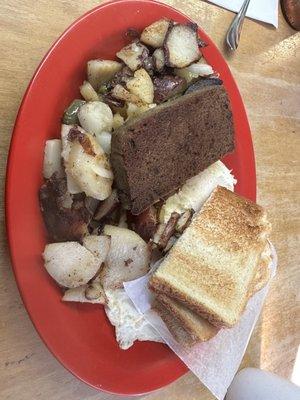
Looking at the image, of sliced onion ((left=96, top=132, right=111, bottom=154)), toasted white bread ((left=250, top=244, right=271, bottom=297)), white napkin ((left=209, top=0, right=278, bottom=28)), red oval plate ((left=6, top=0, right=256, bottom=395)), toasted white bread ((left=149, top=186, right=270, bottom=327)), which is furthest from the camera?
white napkin ((left=209, top=0, right=278, bottom=28))

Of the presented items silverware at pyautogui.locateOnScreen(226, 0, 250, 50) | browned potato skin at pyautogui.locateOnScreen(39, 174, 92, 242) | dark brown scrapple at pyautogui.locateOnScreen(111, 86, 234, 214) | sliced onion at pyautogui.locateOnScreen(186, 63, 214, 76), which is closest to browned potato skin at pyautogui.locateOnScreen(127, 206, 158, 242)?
dark brown scrapple at pyautogui.locateOnScreen(111, 86, 234, 214)

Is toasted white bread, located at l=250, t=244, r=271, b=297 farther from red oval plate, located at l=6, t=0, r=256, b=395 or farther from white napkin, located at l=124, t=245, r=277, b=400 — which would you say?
red oval plate, located at l=6, t=0, r=256, b=395

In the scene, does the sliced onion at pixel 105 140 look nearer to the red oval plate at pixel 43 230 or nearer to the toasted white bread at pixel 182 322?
the red oval plate at pixel 43 230

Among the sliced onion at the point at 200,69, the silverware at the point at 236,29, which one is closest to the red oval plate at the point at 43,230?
the sliced onion at the point at 200,69

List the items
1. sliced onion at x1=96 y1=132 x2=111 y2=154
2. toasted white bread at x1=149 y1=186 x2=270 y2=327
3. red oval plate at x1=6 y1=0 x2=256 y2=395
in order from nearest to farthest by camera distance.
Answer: red oval plate at x1=6 y1=0 x2=256 y2=395
sliced onion at x1=96 y1=132 x2=111 y2=154
toasted white bread at x1=149 y1=186 x2=270 y2=327

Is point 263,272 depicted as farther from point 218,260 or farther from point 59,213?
point 59,213
